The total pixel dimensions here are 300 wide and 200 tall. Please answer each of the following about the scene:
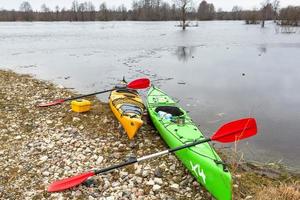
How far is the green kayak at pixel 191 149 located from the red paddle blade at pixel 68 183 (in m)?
1.88

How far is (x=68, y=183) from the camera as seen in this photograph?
5.48m

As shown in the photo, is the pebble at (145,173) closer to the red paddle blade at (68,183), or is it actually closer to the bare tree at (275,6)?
the red paddle blade at (68,183)

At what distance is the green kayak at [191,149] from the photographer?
4.97 meters

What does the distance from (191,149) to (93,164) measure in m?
2.08

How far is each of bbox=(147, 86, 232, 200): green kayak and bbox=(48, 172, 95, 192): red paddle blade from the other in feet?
6.16

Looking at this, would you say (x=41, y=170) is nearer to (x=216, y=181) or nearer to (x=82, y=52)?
(x=216, y=181)

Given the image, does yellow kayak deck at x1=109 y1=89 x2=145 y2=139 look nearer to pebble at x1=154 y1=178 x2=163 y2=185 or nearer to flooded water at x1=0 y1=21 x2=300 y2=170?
pebble at x1=154 y1=178 x2=163 y2=185

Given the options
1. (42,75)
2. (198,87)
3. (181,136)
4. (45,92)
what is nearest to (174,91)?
(198,87)

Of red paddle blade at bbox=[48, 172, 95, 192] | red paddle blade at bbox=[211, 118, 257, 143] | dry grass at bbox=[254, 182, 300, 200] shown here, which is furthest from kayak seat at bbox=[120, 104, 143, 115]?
dry grass at bbox=[254, 182, 300, 200]

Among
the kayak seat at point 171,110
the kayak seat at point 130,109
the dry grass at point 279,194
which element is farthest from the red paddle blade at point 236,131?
the kayak seat at point 130,109

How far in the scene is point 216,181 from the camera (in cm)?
502

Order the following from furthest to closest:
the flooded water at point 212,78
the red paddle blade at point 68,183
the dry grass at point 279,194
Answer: the flooded water at point 212,78, the red paddle blade at point 68,183, the dry grass at point 279,194

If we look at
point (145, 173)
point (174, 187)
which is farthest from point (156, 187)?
point (145, 173)

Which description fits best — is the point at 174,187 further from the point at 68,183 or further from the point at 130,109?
the point at 130,109
